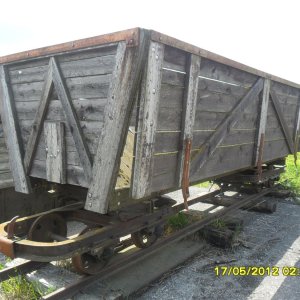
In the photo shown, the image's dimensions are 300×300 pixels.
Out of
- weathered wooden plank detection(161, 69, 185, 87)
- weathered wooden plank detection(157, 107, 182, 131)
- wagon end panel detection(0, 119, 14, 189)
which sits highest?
weathered wooden plank detection(161, 69, 185, 87)

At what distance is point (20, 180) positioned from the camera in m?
3.97

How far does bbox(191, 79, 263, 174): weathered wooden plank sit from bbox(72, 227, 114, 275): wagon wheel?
4.29ft

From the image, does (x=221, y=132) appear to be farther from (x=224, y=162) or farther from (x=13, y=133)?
(x=13, y=133)

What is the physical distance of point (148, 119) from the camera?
285 cm

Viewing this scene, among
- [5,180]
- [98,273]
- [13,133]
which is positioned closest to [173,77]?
[13,133]

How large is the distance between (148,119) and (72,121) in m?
0.81

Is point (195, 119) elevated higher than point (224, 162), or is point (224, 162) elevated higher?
point (195, 119)

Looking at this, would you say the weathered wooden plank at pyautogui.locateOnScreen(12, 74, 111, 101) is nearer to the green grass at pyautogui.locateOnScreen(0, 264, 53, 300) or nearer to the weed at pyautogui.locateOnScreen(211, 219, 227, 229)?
the green grass at pyautogui.locateOnScreen(0, 264, 53, 300)

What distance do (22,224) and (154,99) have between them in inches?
73.7

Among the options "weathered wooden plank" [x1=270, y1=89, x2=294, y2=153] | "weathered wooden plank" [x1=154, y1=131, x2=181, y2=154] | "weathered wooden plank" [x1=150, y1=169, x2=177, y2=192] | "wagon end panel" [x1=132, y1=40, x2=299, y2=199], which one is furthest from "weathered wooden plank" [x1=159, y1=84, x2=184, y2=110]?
"weathered wooden plank" [x1=270, y1=89, x2=294, y2=153]

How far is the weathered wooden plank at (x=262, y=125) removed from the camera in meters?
5.09

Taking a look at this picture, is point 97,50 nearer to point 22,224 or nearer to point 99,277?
point 22,224

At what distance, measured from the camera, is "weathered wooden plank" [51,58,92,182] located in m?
3.15

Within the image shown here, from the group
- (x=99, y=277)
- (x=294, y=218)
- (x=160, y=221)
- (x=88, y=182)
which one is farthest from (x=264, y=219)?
(x=88, y=182)
